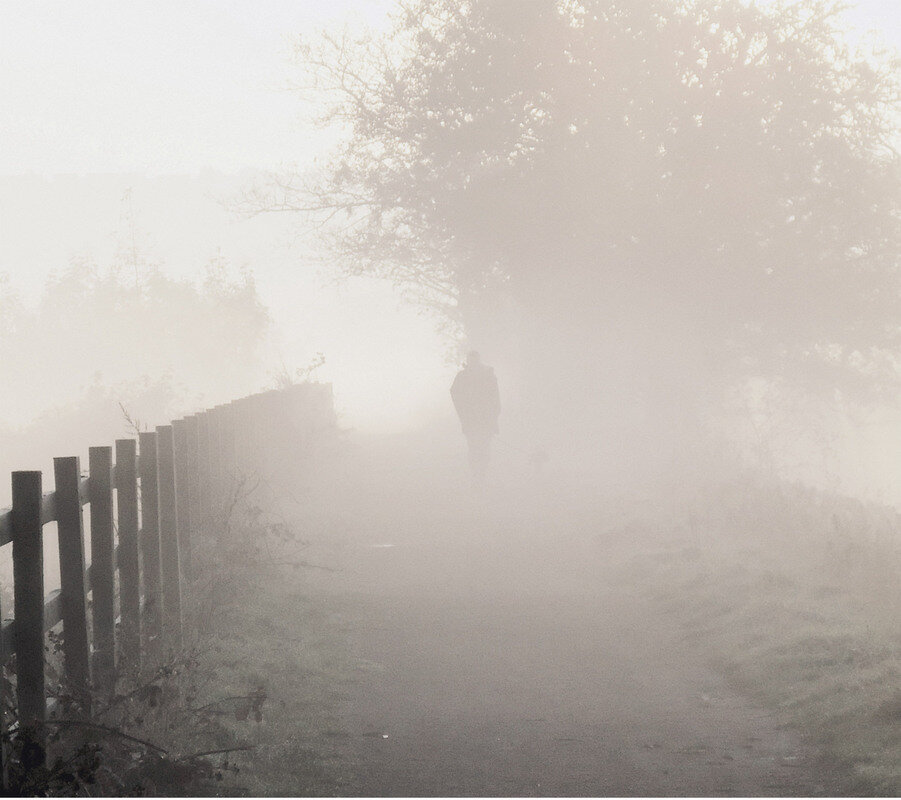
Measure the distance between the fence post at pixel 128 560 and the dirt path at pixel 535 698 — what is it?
4.24ft

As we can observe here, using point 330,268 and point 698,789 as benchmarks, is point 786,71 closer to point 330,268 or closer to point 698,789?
point 330,268

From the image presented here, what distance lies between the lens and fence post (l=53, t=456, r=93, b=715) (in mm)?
5613

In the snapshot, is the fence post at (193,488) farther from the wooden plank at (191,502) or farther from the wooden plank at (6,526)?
the wooden plank at (6,526)

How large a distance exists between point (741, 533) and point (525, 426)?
635 inches

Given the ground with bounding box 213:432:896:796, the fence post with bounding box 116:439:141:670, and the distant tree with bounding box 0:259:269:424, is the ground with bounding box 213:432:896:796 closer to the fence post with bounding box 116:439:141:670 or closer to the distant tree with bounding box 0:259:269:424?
the fence post with bounding box 116:439:141:670

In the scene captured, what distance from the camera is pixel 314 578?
1229cm

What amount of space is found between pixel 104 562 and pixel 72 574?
69 cm

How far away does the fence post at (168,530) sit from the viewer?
8.02 metres

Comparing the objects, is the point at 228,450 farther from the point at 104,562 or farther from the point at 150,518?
the point at 104,562

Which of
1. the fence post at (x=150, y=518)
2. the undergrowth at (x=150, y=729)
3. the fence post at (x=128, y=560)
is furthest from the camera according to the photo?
the fence post at (x=150, y=518)

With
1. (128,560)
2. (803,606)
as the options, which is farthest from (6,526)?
(803,606)

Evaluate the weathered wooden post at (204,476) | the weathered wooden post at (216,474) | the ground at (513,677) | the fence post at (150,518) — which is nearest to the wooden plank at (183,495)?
the ground at (513,677)

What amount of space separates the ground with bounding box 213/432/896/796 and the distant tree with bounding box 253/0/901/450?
32.8 ft

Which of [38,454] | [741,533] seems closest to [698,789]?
[741,533]
